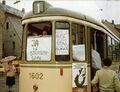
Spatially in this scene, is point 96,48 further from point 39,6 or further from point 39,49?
point 39,6

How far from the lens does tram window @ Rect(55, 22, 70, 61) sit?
1002 centimetres

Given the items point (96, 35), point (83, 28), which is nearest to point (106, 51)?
point (96, 35)

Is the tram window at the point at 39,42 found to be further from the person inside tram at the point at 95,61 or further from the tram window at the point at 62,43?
the person inside tram at the point at 95,61

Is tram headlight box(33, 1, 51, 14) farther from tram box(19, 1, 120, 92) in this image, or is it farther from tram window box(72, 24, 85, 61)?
tram window box(72, 24, 85, 61)

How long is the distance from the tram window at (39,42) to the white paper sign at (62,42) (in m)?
0.21

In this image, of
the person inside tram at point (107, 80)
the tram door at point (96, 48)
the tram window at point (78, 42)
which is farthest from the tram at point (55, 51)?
the person inside tram at point (107, 80)

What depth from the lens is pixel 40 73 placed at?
1007cm

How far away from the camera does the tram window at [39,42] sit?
33.1ft

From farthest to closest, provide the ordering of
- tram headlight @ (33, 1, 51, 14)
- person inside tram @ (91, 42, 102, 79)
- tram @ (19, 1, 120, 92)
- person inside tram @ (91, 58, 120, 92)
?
1. person inside tram @ (91, 42, 102, 79)
2. tram headlight @ (33, 1, 51, 14)
3. tram @ (19, 1, 120, 92)
4. person inside tram @ (91, 58, 120, 92)

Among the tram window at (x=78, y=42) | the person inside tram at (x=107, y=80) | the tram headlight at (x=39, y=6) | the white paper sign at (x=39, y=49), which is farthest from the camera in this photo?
the tram headlight at (x=39, y=6)

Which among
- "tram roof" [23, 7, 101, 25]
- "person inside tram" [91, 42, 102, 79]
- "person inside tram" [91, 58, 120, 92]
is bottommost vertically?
"person inside tram" [91, 58, 120, 92]

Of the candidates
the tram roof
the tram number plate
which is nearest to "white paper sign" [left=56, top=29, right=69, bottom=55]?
the tram roof

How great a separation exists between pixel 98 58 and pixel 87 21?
1.12 m

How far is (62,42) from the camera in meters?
10.1
